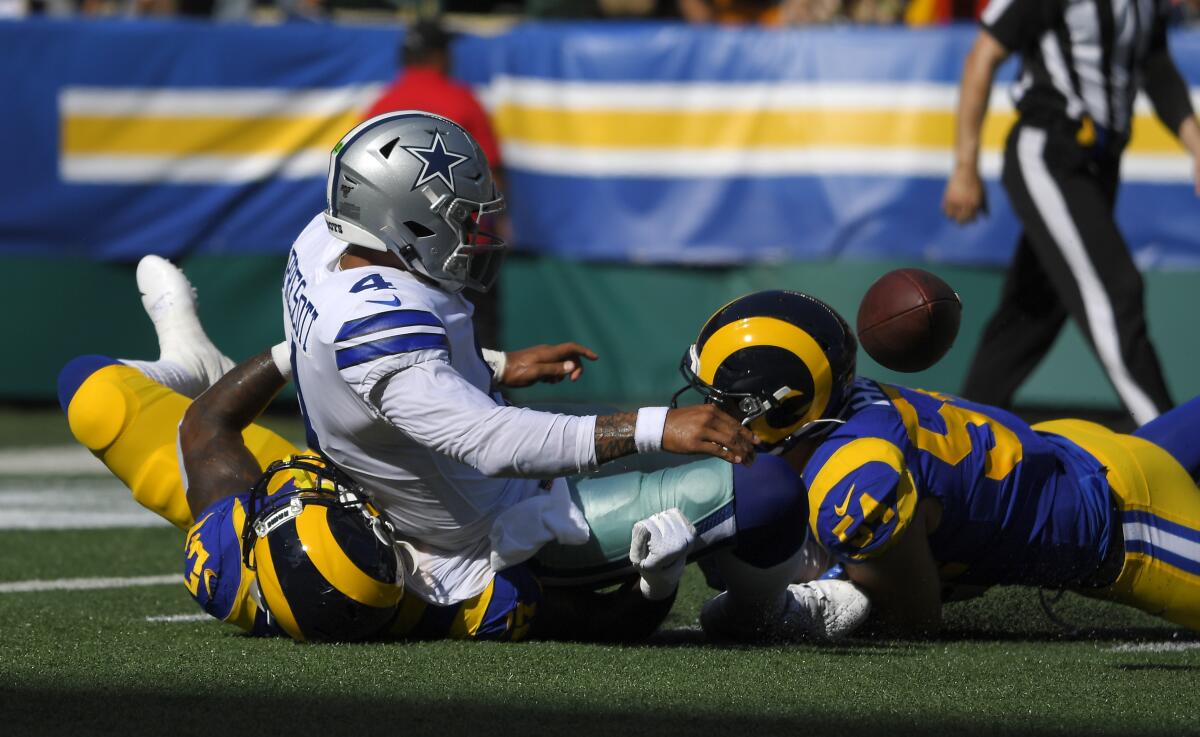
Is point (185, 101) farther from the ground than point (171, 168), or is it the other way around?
point (185, 101)

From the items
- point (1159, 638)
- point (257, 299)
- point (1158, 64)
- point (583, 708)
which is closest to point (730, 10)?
point (257, 299)

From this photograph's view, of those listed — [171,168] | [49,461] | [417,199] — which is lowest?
[49,461]

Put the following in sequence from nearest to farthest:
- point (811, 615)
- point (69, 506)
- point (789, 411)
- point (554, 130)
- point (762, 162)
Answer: point (789, 411) → point (811, 615) → point (69, 506) → point (762, 162) → point (554, 130)

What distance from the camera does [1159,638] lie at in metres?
4.14

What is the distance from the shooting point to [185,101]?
342 inches

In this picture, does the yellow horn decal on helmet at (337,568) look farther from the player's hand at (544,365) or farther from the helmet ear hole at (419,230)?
the player's hand at (544,365)

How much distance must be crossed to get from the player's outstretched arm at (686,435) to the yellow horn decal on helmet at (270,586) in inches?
31.2

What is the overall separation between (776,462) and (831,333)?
Result: 311 millimetres

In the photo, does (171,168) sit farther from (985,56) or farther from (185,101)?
(985,56)

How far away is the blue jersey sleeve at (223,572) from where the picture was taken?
3.79m

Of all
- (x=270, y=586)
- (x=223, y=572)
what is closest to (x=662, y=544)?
(x=270, y=586)

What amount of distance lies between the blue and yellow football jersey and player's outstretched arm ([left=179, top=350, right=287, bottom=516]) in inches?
52.5

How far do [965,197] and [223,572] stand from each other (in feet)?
10.1

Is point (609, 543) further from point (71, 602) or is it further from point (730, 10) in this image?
point (730, 10)
